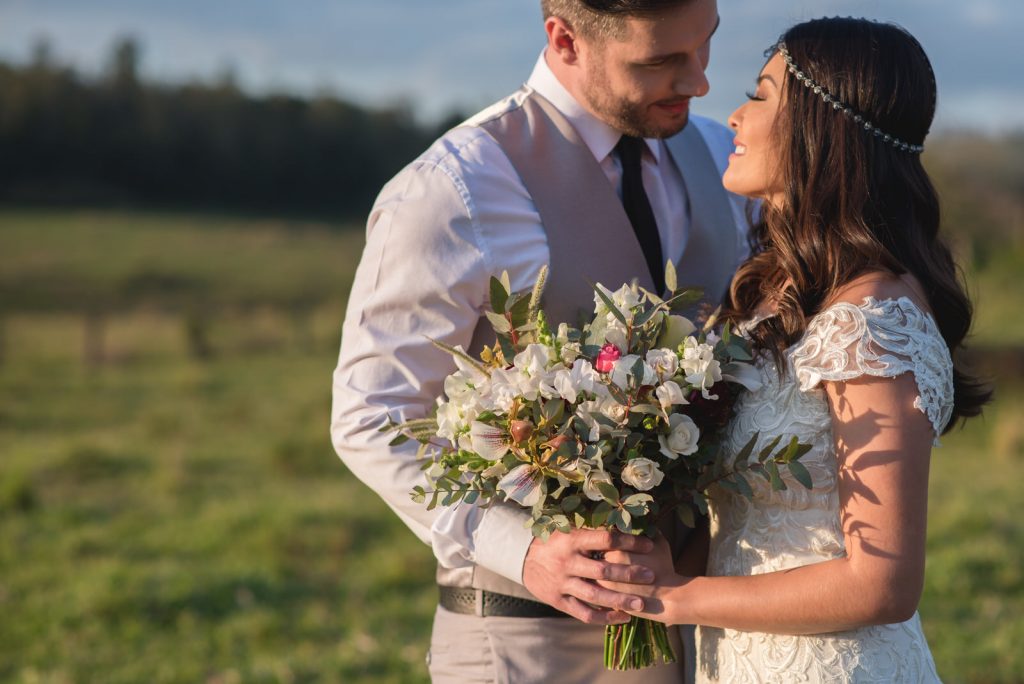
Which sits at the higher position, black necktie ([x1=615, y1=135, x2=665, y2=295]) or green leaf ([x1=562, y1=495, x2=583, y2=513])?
black necktie ([x1=615, y1=135, x2=665, y2=295])

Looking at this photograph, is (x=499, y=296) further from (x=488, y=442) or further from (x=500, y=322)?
(x=488, y=442)

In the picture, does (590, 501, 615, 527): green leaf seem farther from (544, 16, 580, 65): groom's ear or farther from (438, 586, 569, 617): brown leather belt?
(544, 16, 580, 65): groom's ear

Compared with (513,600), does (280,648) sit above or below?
below

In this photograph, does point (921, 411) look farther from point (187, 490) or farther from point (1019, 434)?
point (1019, 434)

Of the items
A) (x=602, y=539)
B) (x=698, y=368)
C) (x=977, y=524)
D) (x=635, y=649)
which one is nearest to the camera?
(x=698, y=368)

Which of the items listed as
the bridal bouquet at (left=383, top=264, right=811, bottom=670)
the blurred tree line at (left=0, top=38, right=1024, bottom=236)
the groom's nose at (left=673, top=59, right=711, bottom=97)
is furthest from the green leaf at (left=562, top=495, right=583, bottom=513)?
the blurred tree line at (left=0, top=38, right=1024, bottom=236)

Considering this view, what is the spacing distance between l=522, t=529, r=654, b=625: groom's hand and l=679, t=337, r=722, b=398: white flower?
0.40 metres

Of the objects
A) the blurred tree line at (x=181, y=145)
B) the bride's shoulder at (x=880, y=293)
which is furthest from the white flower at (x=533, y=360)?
the blurred tree line at (x=181, y=145)

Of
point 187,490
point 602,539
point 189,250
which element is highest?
point 602,539

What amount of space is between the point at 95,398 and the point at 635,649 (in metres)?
13.3

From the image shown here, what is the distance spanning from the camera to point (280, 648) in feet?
19.1

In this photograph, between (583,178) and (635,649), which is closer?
(635,649)

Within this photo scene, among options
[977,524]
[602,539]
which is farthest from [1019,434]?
[602,539]

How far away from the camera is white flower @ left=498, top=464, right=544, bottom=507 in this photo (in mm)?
2252
